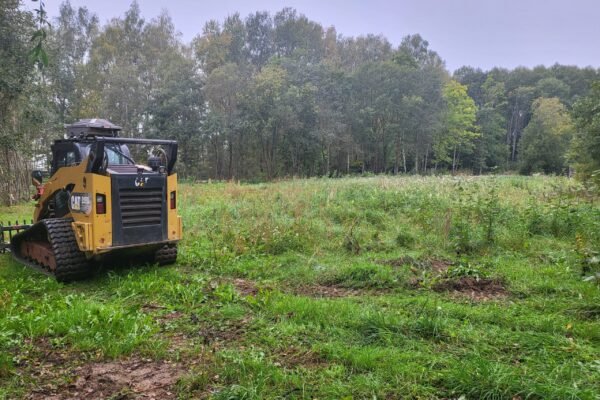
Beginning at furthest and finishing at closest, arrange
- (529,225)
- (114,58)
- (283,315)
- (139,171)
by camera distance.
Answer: (114,58), (529,225), (139,171), (283,315)

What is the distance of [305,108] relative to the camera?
121ft

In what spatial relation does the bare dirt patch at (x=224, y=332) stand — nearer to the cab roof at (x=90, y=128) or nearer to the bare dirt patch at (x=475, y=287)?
the bare dirt patch at (x=475, y=287)

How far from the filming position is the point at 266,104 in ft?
117

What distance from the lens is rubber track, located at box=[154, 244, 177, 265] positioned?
658 centimetres

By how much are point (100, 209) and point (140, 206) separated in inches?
22.0

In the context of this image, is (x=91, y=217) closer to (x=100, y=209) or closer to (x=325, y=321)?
(x=100, y=209)

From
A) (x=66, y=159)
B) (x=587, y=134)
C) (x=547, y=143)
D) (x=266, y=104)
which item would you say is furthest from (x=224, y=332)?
(x=547, y=143)

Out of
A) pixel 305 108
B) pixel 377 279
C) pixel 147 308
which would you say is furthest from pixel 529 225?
pixel 305 108

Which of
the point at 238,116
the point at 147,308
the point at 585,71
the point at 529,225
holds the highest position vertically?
the point at 585,71

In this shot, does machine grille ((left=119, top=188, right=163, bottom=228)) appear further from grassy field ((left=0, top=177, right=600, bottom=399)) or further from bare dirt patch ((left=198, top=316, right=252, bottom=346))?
bare dirt patch ((left=198, top=316, right=252, bottom=346))

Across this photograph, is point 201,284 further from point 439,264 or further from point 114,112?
point 114,112

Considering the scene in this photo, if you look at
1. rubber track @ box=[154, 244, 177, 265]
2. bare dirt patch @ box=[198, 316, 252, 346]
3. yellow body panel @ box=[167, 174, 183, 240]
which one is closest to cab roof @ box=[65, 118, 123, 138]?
yellow body panel @ box=[167, 174, 183, 240]

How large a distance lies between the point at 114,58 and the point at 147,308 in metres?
41.2

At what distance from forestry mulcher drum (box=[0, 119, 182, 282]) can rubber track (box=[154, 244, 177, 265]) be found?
16mm
